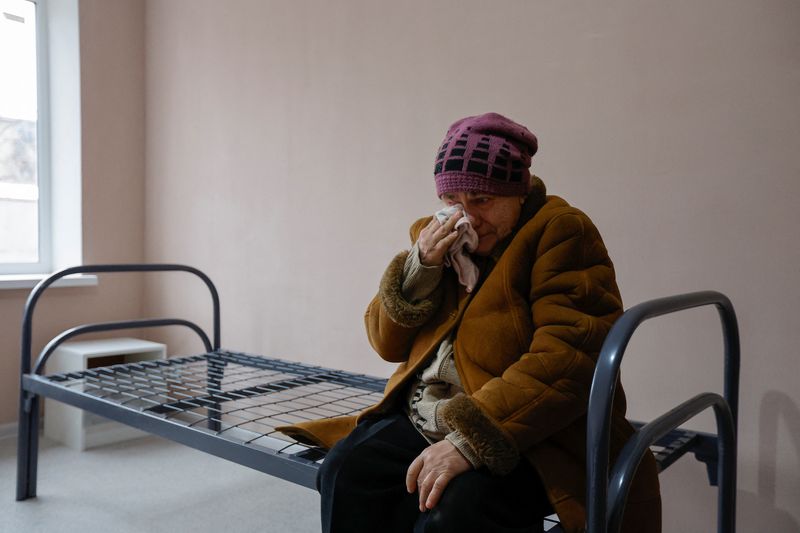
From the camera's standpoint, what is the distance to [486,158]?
1.28 metres

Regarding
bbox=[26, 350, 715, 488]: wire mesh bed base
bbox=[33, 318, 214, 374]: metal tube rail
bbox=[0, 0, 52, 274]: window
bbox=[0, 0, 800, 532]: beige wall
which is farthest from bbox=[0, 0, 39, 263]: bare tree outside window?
bbox=[26, 350, 715, 488]: wire mesh bed base

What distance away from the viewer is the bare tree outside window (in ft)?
10.5

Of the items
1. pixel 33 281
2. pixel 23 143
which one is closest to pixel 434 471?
pixel 33 281

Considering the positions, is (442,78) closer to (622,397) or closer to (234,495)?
(622,397)

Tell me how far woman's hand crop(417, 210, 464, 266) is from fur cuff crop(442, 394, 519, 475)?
30 cm

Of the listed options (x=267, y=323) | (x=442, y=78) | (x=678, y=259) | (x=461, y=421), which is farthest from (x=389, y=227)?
(x=461, y=421)

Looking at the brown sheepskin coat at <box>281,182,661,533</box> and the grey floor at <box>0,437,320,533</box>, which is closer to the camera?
the brown sheepskin coat at <box>281,182,661,533</box>

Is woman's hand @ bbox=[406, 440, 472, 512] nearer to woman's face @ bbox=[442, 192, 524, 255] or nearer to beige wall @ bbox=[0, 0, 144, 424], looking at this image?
woman's face @ bbox=[442, 192, 524, 255]

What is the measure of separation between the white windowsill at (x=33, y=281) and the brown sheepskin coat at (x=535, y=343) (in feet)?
7.18

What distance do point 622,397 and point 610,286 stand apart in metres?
0.21

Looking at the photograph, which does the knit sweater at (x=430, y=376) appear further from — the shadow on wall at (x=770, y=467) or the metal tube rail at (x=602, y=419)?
the shadow on wall at (x=770, y=467)

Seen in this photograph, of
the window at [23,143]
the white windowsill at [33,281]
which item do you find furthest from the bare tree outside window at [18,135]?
the white windowsill at [33,281]

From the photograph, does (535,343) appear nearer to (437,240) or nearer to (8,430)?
(437,240)

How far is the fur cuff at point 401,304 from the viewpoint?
135 centimetres
